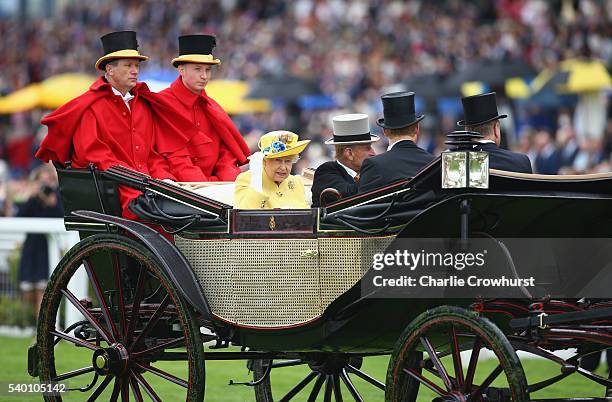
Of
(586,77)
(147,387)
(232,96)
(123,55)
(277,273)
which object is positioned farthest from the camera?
(232,96)

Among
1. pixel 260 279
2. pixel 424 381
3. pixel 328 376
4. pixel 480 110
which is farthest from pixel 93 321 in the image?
pixel 480 110

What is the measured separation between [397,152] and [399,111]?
24 cm

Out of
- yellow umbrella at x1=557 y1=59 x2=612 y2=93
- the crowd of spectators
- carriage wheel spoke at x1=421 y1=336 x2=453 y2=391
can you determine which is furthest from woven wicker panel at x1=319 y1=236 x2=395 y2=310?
yellow umbrella at x1=557 y1=59 x2=612 y2=93

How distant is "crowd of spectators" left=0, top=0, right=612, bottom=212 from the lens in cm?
2330

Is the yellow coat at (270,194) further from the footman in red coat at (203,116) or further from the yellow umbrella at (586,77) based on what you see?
→ the yellow umbrella at (586,77)

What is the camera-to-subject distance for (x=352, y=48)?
96.5 ft

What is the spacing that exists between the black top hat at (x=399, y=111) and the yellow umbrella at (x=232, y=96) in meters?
19.3

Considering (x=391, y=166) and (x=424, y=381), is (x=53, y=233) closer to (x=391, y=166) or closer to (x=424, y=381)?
(x=391, y=166)

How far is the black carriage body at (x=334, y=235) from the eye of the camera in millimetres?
6617

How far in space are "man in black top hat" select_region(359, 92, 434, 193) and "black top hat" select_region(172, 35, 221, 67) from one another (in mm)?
1637

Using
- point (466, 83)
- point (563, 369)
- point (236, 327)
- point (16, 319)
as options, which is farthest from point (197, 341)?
point (466, 83)

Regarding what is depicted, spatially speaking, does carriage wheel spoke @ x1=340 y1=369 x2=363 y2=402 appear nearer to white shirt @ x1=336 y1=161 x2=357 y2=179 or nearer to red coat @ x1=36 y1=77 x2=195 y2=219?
white shirt @ x1=336 y1=161 x2=357 y2=179

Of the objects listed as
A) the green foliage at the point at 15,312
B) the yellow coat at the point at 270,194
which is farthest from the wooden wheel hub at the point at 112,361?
the green foliage at the point at 15,312

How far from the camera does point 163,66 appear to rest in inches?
1253
